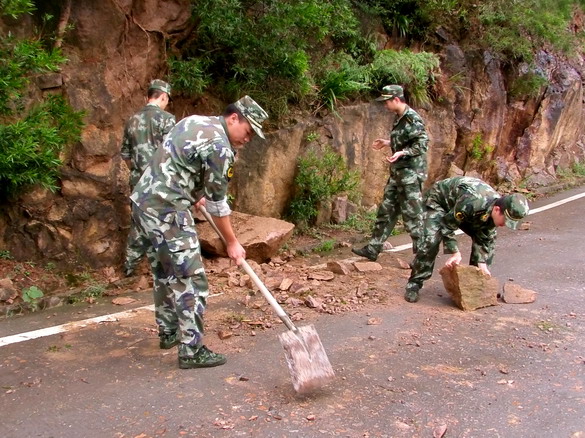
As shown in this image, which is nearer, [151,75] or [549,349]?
[549,349]

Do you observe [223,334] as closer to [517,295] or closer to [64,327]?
[64,327]

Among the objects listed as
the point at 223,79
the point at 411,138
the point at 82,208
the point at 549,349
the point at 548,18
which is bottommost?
the point at 549,349

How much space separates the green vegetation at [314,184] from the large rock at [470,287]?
292cm

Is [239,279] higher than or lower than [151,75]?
lower

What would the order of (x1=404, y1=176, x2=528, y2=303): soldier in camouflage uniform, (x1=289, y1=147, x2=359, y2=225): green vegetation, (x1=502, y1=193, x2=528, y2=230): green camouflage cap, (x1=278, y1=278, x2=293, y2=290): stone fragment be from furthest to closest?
(x1=289, y1=147, x2=359, y2=225): green vegetation, (x1=278, y1=278, x2=293, y2=290): stone fragment, (x1=404, y1=176, x2=528, y2=303): soldier in camouflage uniform, (x1=502, y1=193, x2=528, y2=230): green camouflage cap

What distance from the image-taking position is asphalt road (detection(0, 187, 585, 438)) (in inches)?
139

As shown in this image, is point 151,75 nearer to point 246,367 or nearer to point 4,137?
point 4,137

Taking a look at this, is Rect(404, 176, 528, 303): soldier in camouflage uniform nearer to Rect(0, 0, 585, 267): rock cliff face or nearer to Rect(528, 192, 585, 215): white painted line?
Rect(0, 0, 585, 267): rock cliff face

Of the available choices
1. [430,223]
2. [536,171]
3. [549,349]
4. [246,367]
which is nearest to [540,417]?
[549,349]

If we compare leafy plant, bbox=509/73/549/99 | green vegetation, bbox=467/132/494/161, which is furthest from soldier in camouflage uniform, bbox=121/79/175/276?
leafy plant, bbox=509/73/549/99

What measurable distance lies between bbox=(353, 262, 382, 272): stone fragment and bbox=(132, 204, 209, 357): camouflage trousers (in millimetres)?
2727

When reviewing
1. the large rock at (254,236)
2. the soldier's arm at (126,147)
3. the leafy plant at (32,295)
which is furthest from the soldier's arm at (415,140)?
the leafy plant at (32,295)

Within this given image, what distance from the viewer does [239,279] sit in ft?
20.4

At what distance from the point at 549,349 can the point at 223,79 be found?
499cm
